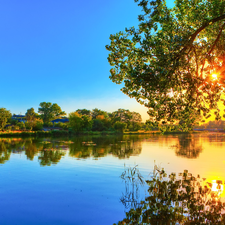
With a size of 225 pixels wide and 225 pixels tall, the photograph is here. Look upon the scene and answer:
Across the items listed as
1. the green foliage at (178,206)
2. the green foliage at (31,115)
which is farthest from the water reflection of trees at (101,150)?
the green foliage at (31,115)

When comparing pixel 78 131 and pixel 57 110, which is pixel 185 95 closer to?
pixel 78 131

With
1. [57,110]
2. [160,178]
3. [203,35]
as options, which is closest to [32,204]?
[160,178]

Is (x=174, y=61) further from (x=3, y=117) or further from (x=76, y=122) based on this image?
(x=76, y=122)

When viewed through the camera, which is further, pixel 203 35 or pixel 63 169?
pixel 63 169

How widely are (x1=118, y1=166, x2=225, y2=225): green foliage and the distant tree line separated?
65297 millimetres

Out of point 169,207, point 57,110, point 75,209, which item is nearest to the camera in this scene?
point 169,207

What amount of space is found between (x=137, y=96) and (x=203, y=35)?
18.1ft

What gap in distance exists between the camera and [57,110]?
455 ft

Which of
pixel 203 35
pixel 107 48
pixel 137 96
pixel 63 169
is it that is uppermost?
pixel 203 35

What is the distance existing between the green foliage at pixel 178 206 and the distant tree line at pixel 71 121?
65.3 metres

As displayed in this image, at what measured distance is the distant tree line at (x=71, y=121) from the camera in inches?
2911

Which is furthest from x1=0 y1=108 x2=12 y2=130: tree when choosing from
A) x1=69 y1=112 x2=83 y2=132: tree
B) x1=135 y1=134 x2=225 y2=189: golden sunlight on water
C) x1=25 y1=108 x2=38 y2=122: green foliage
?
x1=135 y1=134 x2=225 y2=189: golden sunlight on water

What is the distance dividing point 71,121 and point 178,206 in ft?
262

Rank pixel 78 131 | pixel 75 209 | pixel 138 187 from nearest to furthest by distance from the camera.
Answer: pixel 75 209, pixel 138 187, pixel 78 131
